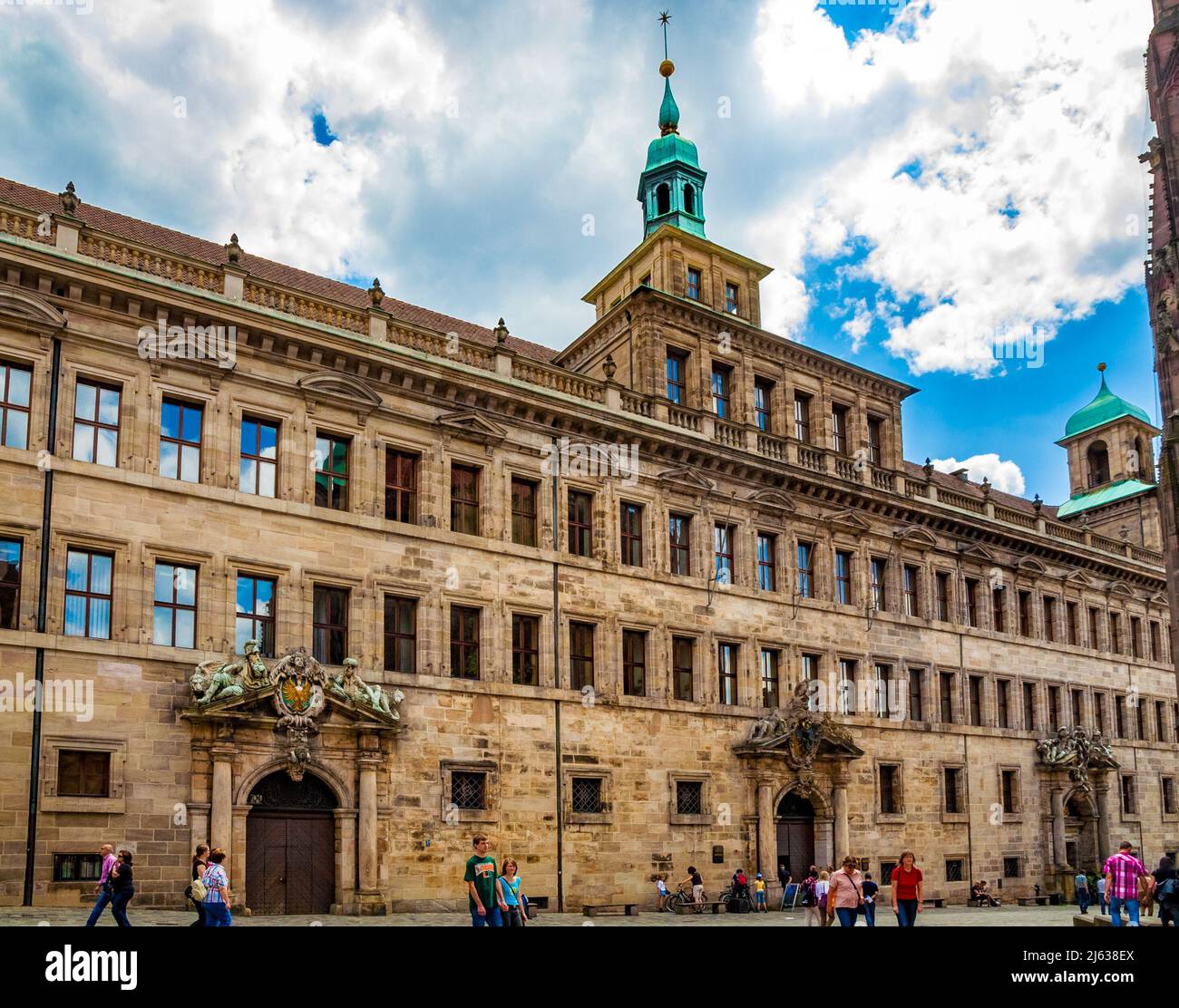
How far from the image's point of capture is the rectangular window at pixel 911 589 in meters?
41.4

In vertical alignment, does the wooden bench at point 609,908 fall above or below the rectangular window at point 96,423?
below

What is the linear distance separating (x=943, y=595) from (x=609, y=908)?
1893 centimetres

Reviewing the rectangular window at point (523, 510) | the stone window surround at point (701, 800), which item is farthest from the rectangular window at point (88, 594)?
the stone window surround at point (701, 800)

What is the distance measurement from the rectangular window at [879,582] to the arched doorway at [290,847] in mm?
20670

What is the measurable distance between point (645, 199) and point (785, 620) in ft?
54.9

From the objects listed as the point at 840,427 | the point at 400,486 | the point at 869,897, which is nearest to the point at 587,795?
the point at 400,486

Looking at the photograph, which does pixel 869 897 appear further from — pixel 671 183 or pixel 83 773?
pixel 671 183

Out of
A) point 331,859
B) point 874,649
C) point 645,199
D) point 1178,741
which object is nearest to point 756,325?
point 645,199

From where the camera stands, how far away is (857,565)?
3978 cm

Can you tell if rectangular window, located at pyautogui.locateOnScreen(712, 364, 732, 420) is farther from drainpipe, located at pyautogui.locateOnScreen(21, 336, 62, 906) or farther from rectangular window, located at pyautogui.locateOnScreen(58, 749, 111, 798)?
rectangular window, located at pyautogui.locateOnScreen(58, 749, 111, 798)

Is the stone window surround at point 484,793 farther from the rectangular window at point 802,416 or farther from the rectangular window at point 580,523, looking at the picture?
the rectangular window at point 802,416

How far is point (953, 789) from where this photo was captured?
1617 inches

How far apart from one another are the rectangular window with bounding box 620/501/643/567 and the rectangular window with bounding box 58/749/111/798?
48.7ft

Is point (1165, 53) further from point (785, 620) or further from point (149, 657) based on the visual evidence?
point (149, 657)
